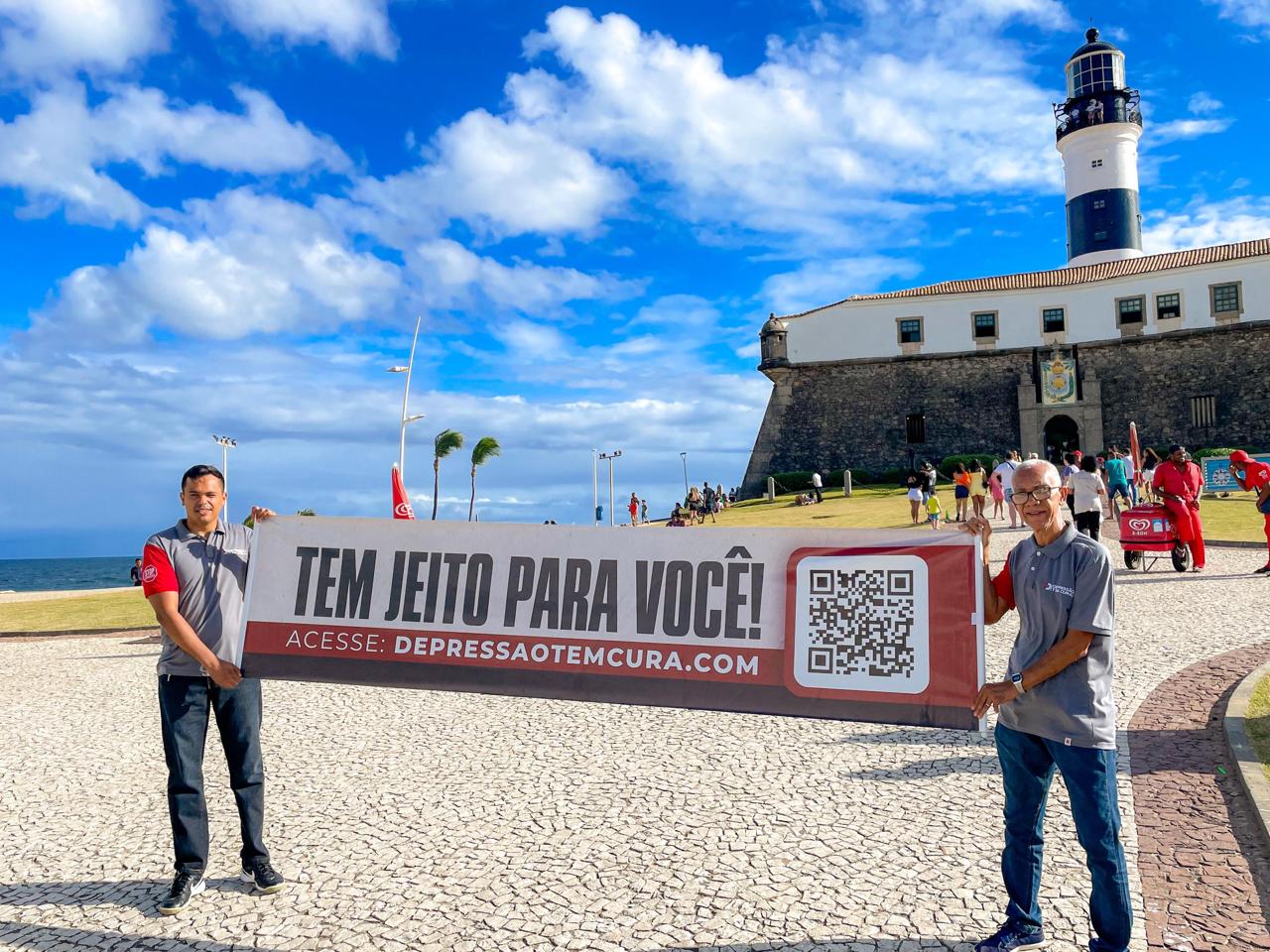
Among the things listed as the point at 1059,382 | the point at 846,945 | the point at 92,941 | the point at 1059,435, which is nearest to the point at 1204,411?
the point at 1059,435

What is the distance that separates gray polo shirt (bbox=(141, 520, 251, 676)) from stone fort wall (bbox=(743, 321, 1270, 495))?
1736 inches

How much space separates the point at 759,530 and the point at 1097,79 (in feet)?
178

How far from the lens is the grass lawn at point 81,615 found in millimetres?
16094

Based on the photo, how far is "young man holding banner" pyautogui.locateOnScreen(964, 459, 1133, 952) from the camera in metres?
3.21

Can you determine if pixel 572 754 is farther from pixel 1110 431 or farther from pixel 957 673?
pixel 1110 431

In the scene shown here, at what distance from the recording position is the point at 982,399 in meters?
45.3

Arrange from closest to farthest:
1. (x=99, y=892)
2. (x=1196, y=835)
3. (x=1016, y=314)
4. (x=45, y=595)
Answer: (x=99, y=892)
(x=1196, y=835)
(x=45, y=595)
(x=1016, y=314)

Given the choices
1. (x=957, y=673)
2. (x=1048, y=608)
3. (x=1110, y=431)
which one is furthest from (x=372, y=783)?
(x=1110, y=431)

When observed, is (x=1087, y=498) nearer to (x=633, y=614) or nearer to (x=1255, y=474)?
(x=1255, y=474)

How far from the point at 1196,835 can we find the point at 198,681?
17.1 ft

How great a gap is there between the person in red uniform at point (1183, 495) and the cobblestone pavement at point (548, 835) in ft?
22.5

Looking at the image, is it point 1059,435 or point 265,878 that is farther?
point 1059,435

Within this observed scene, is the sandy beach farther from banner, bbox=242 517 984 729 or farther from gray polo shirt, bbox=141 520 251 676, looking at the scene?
gray polo shirt, bbox=141 520 251 676

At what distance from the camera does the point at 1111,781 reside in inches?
127
